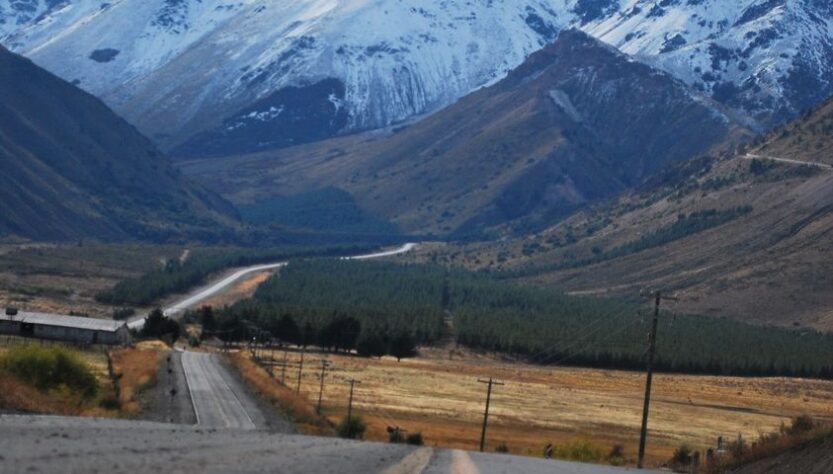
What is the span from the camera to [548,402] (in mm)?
132000

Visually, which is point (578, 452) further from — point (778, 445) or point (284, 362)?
point (284, 362)

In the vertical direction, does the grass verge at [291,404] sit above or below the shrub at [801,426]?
below

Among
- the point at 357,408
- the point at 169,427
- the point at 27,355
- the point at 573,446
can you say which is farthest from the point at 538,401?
the point at 169,427

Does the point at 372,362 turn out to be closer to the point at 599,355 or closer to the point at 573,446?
the point at 599,355

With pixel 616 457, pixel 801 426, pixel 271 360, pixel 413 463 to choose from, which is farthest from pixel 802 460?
pixel 271 360

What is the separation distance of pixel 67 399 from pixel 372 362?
371 feet

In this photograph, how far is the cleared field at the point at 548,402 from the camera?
100000mm

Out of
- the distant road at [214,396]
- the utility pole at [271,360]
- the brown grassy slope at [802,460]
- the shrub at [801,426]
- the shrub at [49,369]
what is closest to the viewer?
the brown grassy slope at [802,460]

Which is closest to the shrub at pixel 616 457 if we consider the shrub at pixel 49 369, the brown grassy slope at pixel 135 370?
the brown grassy slope at pixel 135 370

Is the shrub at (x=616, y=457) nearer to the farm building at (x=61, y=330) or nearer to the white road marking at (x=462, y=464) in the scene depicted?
the white road marking at (x=462, y=464)

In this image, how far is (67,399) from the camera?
6047 cm

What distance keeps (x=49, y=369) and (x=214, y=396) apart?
17.5 m

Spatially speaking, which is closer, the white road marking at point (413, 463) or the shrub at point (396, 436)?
the white road marking at point (413, 463)

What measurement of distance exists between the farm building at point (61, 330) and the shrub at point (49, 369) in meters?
73.6
